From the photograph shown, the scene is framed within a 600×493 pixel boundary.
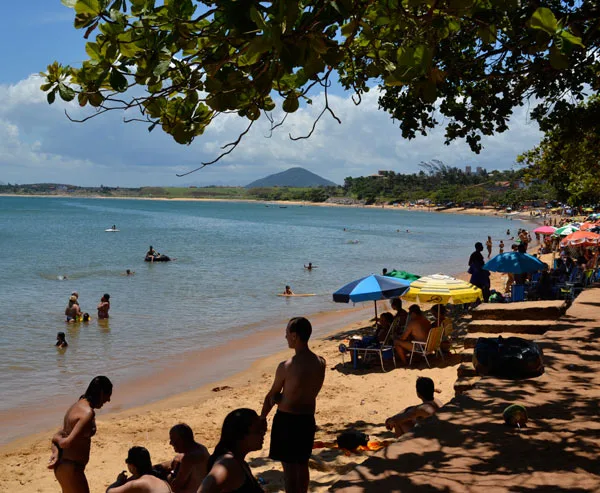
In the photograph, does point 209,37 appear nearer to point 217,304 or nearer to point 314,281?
point 217,304

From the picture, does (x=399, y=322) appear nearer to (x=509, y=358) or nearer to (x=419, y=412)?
(x=509, y=358)

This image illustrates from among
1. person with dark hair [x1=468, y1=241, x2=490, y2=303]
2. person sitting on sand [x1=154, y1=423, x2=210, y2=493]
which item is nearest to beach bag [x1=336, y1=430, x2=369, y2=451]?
person sitting on sand [x1=154, y1=423, x2=210, y2=493]

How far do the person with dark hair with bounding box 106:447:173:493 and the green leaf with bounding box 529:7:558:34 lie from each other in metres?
3.74

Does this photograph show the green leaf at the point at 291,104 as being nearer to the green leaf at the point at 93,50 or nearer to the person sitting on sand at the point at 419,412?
the green leaf at the point at 93,50

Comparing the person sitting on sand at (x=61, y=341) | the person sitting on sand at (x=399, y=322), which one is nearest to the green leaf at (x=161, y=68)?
the person sitting on sand at (x=399, y=322)

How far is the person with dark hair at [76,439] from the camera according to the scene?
4.64 metres

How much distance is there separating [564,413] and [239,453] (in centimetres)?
307

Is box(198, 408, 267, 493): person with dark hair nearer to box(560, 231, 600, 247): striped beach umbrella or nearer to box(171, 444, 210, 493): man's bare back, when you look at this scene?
→ box(171, 444, 210, 493): man's bare back

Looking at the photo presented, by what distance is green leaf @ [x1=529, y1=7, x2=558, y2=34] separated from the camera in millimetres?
2896

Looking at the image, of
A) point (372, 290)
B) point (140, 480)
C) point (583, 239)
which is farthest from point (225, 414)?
point (583, 239)

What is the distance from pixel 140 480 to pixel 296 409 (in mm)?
1229

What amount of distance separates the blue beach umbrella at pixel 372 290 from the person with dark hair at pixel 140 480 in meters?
6.39

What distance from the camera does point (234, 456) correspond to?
3.21 m

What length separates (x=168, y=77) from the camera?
3.98 metres
